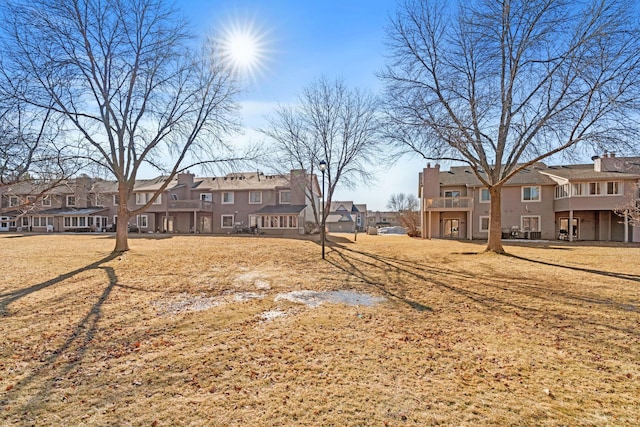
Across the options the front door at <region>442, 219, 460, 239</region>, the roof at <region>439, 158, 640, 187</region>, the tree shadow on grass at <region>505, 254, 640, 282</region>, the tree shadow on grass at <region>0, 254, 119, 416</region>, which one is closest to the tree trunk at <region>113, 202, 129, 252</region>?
the tree shadow on grass at <region>0, 254, 119, 416</region>

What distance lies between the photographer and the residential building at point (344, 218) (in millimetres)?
62531

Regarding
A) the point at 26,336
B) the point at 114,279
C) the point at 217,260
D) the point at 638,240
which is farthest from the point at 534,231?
the point at 26,336

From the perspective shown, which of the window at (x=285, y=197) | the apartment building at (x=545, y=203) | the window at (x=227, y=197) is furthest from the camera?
the window at (x=227, y=197)

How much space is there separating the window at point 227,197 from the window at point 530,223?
1089 inches

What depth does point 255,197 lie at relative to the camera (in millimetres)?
35906

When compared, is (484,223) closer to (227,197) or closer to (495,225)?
(495,225)

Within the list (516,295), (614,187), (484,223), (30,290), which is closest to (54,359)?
(30,290)

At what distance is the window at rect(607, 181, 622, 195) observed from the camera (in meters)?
24.7

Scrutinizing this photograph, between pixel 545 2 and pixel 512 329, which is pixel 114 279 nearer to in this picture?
pixel 512 329

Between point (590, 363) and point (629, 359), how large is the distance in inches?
24.9

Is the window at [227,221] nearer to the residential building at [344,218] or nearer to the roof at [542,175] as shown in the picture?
the roof at [542,175]

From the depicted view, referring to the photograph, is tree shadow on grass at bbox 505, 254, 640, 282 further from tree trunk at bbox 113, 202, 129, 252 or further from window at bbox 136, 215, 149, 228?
window at bbox 136, 215, 149, 228

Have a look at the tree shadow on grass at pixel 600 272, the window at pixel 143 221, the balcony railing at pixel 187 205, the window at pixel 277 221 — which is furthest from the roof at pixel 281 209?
the tree shadow on grass at pixel 600 272

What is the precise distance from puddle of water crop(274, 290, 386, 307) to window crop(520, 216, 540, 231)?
2479 centimetres
